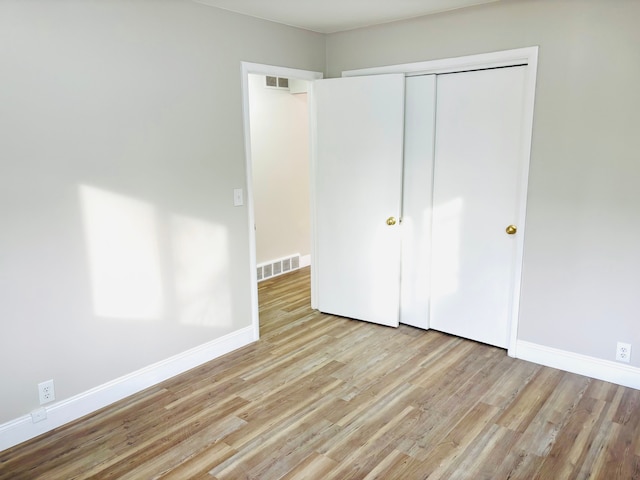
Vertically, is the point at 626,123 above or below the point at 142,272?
above

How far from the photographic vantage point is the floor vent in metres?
5.49

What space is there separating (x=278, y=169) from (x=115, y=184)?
291 cm

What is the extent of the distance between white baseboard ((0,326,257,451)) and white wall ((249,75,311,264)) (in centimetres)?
198

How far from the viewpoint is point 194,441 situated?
2.51 meters

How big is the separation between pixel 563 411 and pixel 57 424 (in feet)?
9.54

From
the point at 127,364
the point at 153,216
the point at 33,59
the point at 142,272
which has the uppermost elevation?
the point at 33,59

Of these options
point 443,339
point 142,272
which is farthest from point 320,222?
point 142,272

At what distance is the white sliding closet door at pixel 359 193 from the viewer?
146 inches

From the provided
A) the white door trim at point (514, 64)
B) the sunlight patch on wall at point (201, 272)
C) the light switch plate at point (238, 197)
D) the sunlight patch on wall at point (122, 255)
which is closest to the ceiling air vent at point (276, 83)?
the white door trim at point (514, 64)

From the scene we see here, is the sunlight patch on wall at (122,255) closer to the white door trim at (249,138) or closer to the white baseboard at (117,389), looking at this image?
the white baseboard at (117,389)

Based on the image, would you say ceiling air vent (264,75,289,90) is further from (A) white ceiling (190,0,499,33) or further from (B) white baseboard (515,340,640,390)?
(B) white baseboard (515,340,640,390)

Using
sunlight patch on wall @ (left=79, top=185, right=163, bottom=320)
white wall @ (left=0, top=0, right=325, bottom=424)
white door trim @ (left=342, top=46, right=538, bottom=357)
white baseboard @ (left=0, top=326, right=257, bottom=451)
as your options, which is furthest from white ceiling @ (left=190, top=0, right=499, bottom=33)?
white baseboard @ (left=0, top=326, right=257, bottom=451)

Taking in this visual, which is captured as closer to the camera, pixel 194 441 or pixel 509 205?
pixel 194 441

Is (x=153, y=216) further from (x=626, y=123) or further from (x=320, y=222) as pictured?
(x=626, y=123)
